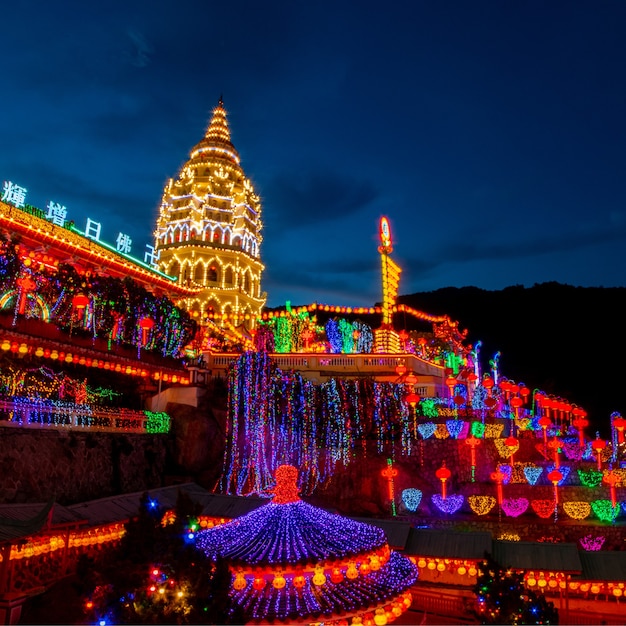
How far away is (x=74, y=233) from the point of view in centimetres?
2628

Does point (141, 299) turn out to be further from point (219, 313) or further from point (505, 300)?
point (505, 300)

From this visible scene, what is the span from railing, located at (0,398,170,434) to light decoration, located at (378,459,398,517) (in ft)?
25.5

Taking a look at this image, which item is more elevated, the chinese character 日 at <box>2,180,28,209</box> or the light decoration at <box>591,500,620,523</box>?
the chinese character 日 at <box>2,180,28,209</box>

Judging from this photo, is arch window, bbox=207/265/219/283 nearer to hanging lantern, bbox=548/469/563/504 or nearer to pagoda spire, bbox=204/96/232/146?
pagoda spire, bbox=204/96/232/146

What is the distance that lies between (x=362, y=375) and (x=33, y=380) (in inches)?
514

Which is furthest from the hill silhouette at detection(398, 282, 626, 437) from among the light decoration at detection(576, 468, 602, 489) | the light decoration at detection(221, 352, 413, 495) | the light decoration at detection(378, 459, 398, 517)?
the light decoration at detection(378, 459, 398, 517)

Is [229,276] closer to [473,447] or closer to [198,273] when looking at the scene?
[198,273]

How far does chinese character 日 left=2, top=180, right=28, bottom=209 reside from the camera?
22.8 metres

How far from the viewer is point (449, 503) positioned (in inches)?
689

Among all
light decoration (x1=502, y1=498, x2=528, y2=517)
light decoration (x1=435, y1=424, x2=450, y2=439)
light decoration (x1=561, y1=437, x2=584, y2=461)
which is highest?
light decoration (x1=435, y1=424, x2=450, y2=439)

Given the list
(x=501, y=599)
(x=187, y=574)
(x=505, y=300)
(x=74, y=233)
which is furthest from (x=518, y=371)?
(x=187, y=574)

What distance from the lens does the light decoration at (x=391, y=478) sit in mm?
17719

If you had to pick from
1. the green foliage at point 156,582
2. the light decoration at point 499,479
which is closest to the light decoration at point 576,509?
the light decoration at point 499,479

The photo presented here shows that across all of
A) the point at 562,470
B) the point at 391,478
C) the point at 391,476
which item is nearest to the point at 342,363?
the point at 391,478
